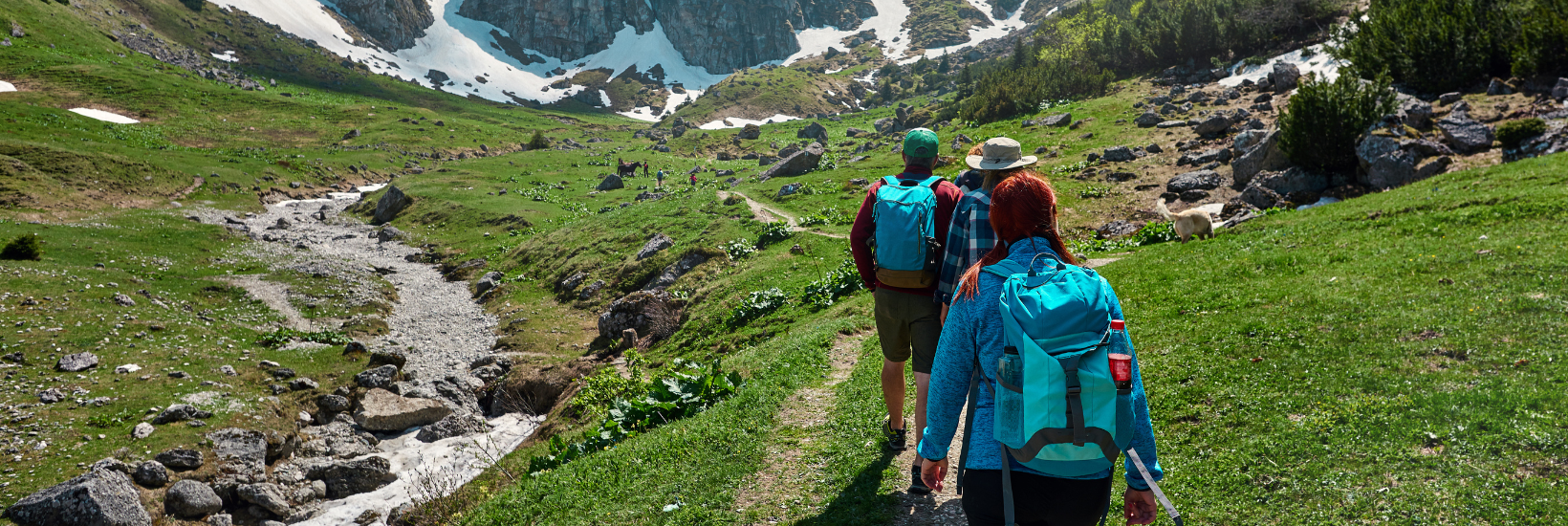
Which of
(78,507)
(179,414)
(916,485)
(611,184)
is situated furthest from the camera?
(611,184)

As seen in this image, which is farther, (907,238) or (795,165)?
(795,165)

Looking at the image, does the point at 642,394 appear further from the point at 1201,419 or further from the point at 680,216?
the point at 680,216

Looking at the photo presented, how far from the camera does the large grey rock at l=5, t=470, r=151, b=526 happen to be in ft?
45.9

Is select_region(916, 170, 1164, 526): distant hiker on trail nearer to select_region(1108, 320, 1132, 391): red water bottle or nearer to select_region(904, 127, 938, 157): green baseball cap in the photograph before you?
select_region(1108, 320, 1132, 391): red water bottle

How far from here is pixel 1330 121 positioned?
25.5m

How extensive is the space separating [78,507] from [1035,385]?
19.3m

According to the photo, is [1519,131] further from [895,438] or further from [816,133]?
[816,133]

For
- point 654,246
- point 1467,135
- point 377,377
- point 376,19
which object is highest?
point 376,19

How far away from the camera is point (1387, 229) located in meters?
17.1

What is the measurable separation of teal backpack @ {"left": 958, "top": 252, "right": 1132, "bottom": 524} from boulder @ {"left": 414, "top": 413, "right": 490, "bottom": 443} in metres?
20.5

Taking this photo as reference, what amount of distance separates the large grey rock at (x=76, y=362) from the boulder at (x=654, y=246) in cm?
1861

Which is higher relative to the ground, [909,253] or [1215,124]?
[909,253]

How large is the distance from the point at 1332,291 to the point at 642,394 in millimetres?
13629

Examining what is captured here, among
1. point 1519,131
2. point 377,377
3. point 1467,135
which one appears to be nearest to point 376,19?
point 377,377
